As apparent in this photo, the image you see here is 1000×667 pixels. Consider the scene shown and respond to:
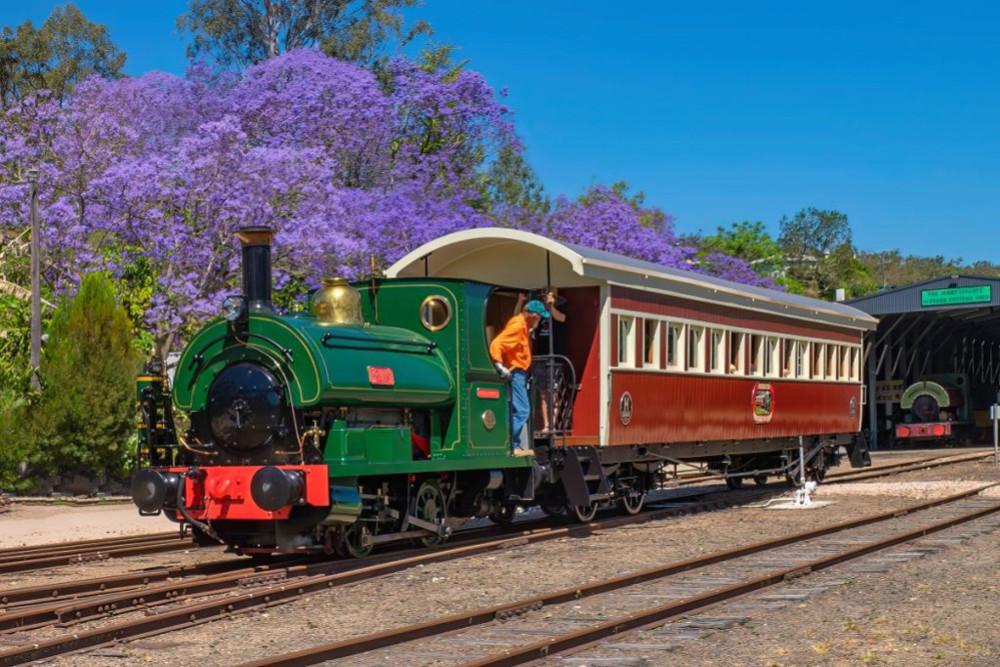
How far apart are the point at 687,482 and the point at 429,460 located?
1238cm

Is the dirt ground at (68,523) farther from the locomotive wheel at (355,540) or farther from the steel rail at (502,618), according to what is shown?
the steel rail at (502,618)

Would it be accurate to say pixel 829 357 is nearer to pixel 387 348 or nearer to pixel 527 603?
pixel 387 348

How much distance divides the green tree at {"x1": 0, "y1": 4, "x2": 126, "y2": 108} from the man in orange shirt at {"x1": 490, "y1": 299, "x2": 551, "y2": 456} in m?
43.4

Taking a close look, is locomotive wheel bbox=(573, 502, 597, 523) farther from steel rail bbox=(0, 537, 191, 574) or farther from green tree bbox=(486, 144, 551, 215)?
green tree bbox=(486, 144, 551, 215)

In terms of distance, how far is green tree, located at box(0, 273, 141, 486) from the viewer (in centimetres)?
2003

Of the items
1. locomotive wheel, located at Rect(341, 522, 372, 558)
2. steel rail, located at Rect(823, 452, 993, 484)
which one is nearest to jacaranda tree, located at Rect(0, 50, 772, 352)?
steel rail, located at Rect(823, 452, 993, 484)

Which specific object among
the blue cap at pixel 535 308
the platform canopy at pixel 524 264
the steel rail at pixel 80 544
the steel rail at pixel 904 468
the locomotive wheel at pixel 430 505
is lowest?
the steel rail at pixel 80 544

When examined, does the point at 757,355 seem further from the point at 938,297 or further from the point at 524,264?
the point at 938,297

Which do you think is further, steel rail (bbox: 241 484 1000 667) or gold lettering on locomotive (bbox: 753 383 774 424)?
gold lettering on locomotive (bbox: 753 383 774 424)

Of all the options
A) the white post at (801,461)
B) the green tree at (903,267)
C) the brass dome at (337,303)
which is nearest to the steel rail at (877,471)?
the white post at (801,461)

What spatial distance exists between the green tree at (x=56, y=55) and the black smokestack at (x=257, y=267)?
43.7 meters

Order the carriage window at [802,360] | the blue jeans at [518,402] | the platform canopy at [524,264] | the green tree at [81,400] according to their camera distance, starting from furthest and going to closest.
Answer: the carriage window at [802,360] → the green tree at [81,400] → the platform canopy at [524,264] → the blue jeans at [518,402]

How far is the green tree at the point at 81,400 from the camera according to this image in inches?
789

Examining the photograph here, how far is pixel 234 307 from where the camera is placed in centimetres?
1117
